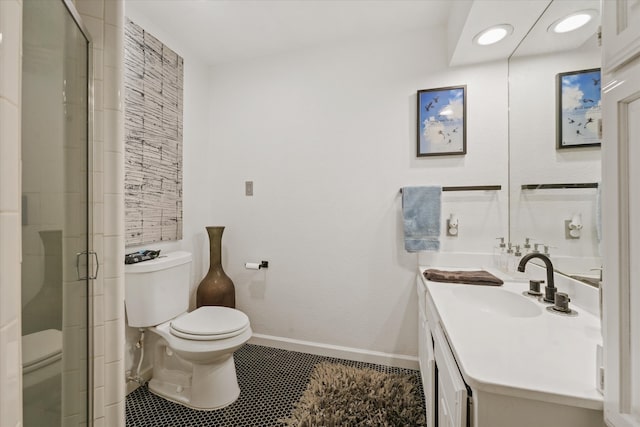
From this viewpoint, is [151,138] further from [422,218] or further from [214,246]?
[422,218]

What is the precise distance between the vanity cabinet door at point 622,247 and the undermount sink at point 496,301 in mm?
651

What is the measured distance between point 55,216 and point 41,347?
1.26 feet

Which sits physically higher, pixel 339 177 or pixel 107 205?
pixel 339 177

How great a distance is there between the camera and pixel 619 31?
0.53 metres

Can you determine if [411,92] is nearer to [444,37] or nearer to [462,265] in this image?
[444,37]

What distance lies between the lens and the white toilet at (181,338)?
1461 millimetres

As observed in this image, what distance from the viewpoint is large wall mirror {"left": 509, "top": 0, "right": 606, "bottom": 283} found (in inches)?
41.7

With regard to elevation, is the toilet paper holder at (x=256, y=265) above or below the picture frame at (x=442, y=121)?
below

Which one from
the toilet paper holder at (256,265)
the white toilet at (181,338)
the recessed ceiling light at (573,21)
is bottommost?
the white toilet at (181,338)

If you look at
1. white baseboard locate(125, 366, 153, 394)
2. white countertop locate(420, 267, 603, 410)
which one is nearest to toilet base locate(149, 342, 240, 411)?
white baseboard locate(125, 366, 153, 394)

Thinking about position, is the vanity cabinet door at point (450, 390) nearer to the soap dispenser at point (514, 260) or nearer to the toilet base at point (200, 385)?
the soap dispenser at point (514, 260)

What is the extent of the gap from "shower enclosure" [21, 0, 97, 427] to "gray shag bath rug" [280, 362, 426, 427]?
0.98 meters
